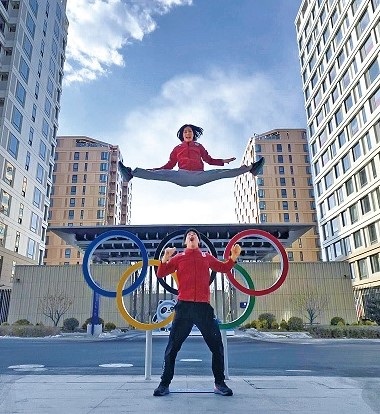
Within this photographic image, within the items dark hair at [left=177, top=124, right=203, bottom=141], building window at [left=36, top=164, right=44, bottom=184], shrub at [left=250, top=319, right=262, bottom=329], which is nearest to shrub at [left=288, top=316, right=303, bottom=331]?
shrub at [left=250, top=319, right=262, bottom=329]

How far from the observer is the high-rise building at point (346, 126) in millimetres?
32406

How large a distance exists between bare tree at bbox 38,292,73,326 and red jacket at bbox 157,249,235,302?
25.9 meters

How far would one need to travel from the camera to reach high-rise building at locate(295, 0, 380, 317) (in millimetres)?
32406

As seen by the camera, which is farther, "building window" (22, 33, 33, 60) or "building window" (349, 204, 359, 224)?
"building window" (349, 204, 359, 224)

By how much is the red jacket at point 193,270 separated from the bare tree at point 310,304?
82.1 feet

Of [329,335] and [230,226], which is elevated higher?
[230,226]

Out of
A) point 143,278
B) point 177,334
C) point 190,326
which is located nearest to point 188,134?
point 143,278

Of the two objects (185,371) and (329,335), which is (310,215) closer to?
(329,335)

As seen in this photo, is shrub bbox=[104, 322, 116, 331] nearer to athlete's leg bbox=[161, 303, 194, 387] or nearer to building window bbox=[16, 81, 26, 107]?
building window bbox=[16, 81, 26, 107]

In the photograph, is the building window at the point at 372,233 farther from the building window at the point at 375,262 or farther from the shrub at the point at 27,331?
the shrub at the point at 27,331

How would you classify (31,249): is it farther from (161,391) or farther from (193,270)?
(161,391)

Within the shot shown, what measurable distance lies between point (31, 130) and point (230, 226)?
2378cm

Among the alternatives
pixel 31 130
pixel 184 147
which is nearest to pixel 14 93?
pixel 31 130

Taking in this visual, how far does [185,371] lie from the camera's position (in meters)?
7.36
